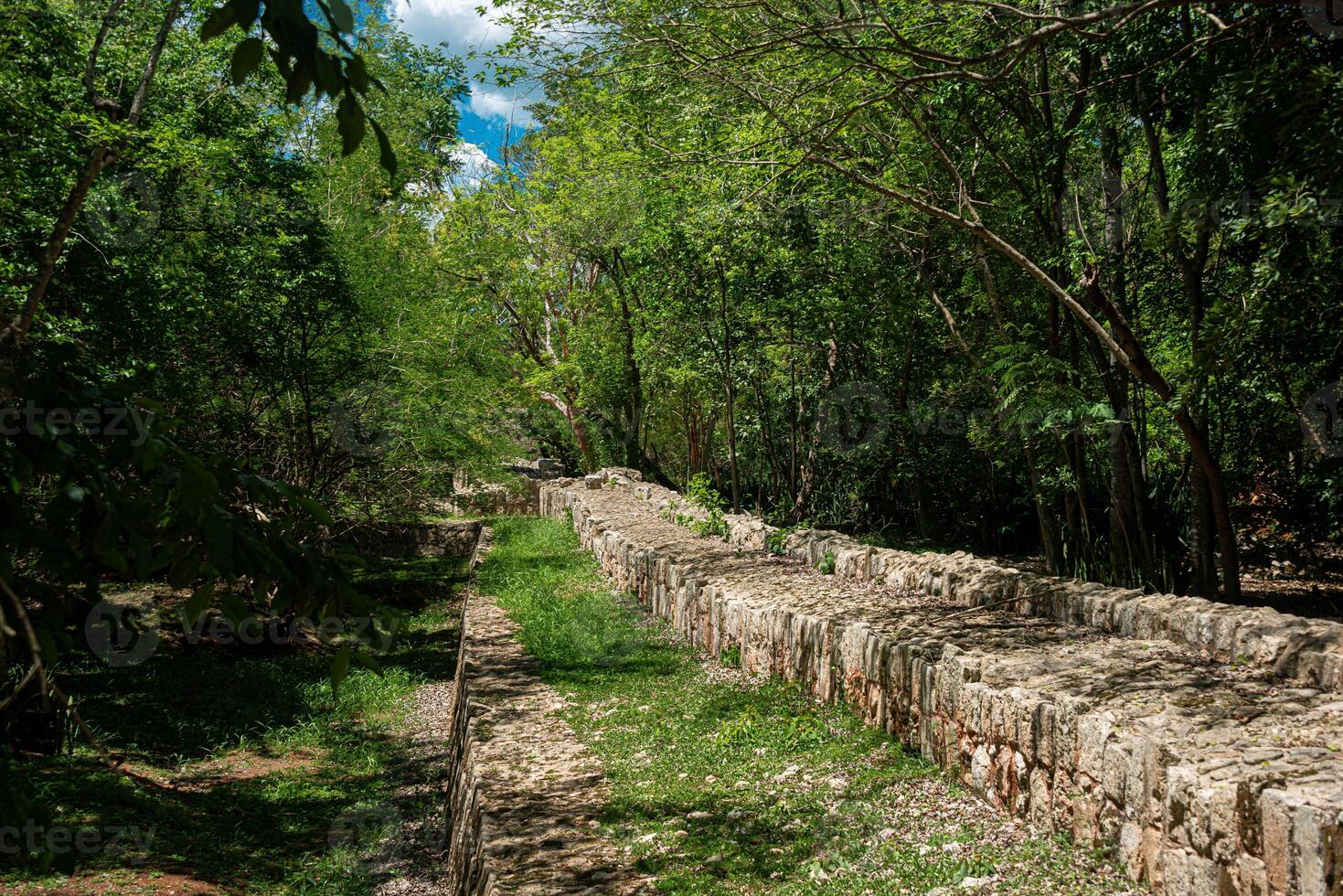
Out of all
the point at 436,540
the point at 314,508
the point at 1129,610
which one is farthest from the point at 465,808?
the point at 436,540

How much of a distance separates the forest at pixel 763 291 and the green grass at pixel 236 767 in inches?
38.3

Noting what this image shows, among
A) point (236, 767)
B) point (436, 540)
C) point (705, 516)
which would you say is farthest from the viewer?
point (436, 540)

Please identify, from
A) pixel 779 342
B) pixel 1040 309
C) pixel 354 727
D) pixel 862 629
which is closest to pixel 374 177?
pixel 779 342

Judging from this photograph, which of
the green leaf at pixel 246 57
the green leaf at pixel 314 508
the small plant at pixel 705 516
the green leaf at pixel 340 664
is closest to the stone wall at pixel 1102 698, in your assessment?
the green leaf at pixel 340 664

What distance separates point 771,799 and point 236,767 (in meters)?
6.04

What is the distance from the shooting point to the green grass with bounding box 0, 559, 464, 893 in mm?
6082

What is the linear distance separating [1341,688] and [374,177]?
18.9 m

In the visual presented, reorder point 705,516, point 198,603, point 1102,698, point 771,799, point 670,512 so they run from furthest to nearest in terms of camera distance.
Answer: point 670,512 → point 705,516 → point 771,799 → point 1102,698 → point 198,603

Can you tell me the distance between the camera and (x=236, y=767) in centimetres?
844

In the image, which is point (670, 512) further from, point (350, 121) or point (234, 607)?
point (350, 121)

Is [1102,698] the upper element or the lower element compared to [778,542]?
lower

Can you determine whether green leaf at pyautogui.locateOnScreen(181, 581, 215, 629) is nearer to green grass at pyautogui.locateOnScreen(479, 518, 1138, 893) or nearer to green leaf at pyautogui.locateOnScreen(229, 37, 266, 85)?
green leaf at pyautogui.locateOnScreen(229, 37, 266, 85)

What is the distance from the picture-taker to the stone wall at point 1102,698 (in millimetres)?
2725

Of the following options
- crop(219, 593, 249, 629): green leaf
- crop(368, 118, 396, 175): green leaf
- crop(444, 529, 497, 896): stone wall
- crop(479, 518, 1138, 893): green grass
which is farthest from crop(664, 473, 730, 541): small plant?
crop(368, 118, 396, 175): green leaf
